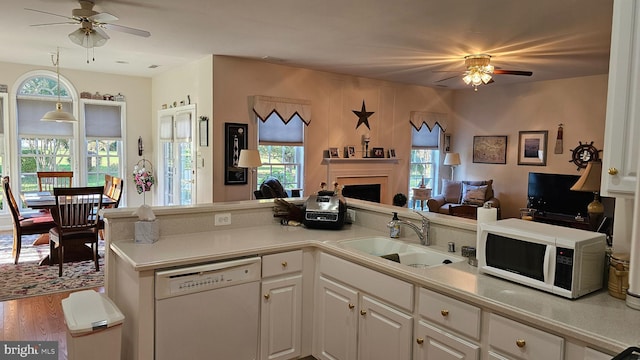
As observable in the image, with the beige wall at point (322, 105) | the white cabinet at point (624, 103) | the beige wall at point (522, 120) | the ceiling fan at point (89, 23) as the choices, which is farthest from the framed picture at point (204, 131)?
the beige wall at point (522, 120)

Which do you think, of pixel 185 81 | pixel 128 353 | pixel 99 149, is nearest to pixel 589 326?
pixel 128 353

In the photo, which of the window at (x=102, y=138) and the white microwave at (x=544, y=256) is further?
the window at (x=102, y=138)

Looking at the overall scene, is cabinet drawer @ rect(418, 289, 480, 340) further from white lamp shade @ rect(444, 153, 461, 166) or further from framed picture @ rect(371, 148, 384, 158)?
white lamp shade @ rect(444, 153, 461, 166)

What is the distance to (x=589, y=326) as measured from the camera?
61.0 inches

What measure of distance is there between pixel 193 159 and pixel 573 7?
5118 millimetres

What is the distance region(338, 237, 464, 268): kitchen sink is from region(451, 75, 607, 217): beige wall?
5.44m

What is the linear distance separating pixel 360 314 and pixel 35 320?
288cm

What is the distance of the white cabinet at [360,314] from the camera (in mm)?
2221

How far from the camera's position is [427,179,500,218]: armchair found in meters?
7.69

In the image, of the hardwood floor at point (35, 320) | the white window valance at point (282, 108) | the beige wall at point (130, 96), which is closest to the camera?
the hardwood floor at point (35, 320)

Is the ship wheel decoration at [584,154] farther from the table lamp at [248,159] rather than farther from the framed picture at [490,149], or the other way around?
the table lamp at [248,159]

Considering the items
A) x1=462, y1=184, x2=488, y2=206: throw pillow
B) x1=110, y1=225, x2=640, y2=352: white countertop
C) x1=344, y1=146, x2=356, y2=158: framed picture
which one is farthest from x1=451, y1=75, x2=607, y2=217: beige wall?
x1=110, y1=225, x2=640, y2=352: white countertop

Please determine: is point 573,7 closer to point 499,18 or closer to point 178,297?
point 499,18

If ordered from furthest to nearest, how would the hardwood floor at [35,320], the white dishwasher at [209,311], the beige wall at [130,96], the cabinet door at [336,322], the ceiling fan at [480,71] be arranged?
the beige wall at [130,96] → the ceiling fan at [480,71] → the hardwood floor at [35,320] → the cabinet door at [336,322] → the white dishwasher at [209,311]
